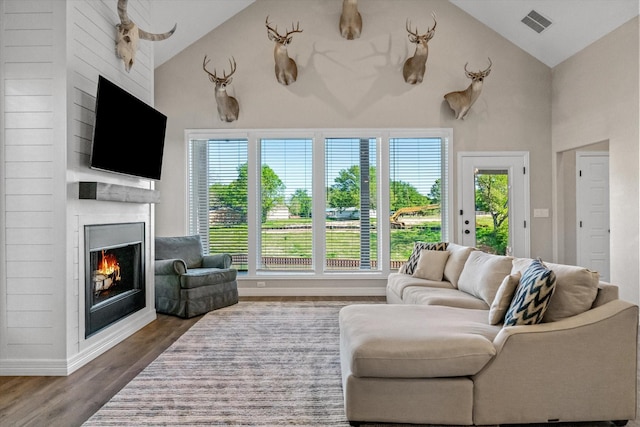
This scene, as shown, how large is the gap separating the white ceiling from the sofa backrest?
101 inches

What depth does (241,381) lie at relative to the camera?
2803 mm

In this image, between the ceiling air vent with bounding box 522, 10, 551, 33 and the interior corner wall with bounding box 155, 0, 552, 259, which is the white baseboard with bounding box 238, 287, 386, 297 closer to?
the interior corner wall with bounding box 155, 0, 552, 259

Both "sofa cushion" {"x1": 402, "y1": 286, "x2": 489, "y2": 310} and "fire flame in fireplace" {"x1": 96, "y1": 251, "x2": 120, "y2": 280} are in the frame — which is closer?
"sofa cushion" {"x1": 402, "y1": 286, "x2": 489, "y2": 310}

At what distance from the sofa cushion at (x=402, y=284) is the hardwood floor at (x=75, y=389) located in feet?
7.36

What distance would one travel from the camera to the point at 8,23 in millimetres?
3020

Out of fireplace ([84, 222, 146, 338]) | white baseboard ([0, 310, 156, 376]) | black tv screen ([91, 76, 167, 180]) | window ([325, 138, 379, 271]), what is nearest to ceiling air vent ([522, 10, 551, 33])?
window ([325, 138, 379, 271])

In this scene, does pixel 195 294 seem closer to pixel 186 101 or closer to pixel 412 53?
pixel 186 101

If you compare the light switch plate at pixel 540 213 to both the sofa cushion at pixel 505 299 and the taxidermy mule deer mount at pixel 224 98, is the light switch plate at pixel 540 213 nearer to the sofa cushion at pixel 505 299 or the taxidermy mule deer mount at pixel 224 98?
the sofa cushion at pixel 505 299

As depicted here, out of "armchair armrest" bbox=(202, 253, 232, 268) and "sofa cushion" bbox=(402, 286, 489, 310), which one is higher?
"armchair armrest" bbox=(202, 253, 232, 268)

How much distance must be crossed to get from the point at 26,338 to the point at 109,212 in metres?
1.13

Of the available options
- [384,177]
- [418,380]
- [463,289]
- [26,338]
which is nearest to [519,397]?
[418,380]

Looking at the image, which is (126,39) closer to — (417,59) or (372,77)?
(372,77)

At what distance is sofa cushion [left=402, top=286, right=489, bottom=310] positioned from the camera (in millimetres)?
3293

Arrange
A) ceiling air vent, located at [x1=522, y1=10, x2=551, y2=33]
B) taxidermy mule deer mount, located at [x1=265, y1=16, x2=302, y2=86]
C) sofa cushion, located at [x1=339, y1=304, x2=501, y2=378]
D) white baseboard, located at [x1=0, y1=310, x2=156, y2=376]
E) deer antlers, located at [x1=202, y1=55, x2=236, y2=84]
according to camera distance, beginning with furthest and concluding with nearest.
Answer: deer antlers, located at [x1=202, y1=55, x2=236, y2=84] < taxidermy mule deer mount, located at [x1=265, y1=16, x2=302, y2=86] < ceiling air vent, located at [x1=522, y1=10, x2=551, y2=33] < white baseboard, located at [x1=0, y1=310, x2=156, y2=376] < sofa cushion, located at [x1=339, y1=304, x2=501, y2=378]
